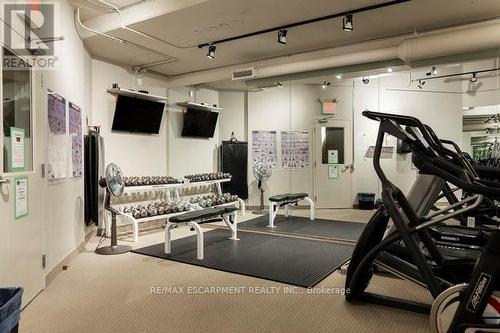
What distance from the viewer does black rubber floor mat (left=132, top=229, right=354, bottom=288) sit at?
3.79m

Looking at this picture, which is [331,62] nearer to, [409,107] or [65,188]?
[409,107]

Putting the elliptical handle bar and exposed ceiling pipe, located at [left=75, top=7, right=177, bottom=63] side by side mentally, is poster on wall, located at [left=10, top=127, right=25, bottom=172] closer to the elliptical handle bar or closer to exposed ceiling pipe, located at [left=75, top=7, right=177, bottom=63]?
exposed ceiling pipe, located at [left=75, top=7, right=177, bottom=63]

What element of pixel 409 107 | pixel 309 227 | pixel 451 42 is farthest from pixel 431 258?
pixel 409 107

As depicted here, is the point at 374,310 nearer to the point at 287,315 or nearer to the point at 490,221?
the point at 287,315

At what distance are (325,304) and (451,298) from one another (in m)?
1.11

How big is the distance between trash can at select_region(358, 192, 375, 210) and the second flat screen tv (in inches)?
142

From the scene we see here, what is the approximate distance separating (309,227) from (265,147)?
194 cm

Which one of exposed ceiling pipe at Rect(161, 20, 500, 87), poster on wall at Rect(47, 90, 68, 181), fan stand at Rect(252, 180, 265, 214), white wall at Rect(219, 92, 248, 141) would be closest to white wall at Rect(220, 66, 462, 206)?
fan stand at Rect(252, 180, 265, 214)

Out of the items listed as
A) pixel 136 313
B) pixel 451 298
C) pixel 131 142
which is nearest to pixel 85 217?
pixel 131 142

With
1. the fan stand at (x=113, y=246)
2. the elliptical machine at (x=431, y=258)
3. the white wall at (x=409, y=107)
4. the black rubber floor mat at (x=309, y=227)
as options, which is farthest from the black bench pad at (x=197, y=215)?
the white wall at (x=409, y=107)

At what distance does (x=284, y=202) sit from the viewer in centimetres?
625

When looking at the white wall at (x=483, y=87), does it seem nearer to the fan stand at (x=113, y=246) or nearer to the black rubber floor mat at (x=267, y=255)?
the black rubber floor mat at (x=267, y=255)

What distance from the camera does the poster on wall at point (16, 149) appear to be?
8.87ft

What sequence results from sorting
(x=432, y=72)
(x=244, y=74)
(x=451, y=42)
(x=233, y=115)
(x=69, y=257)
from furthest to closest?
(x=233, y=115) < (x=244, y=74) < (x=432, y=72) < (x=451, y=42) < (x=69, y=257)
